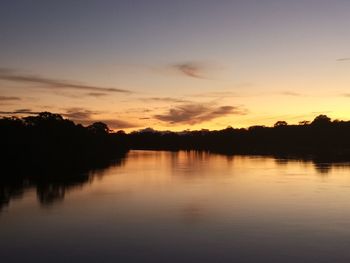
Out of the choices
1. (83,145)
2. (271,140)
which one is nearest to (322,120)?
(271,140)

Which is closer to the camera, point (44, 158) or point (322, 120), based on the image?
point (44, 158)

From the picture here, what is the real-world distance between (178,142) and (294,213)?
149 meters

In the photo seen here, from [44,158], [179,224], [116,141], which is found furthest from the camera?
[116,141]

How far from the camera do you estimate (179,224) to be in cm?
1761

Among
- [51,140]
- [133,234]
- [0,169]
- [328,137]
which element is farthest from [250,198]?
[328,137]

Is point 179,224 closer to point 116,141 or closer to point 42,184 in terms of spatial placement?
point 42,184

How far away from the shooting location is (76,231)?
16.3 metres

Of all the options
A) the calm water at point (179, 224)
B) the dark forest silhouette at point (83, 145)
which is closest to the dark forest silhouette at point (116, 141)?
the dark forest silhouette at point (83, 145)

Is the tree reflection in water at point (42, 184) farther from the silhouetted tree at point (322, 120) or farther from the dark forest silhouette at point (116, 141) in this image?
the silhouetted tree at point (322, 120)

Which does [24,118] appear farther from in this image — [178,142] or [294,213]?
[178,142]

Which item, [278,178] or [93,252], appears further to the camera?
[278,178]

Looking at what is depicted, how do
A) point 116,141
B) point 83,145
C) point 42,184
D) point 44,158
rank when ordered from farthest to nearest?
point 116,141 → point 83,145 → point 44,158 → point 42,184

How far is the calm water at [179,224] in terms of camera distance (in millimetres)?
13219

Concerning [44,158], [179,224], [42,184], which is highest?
[44,158]
